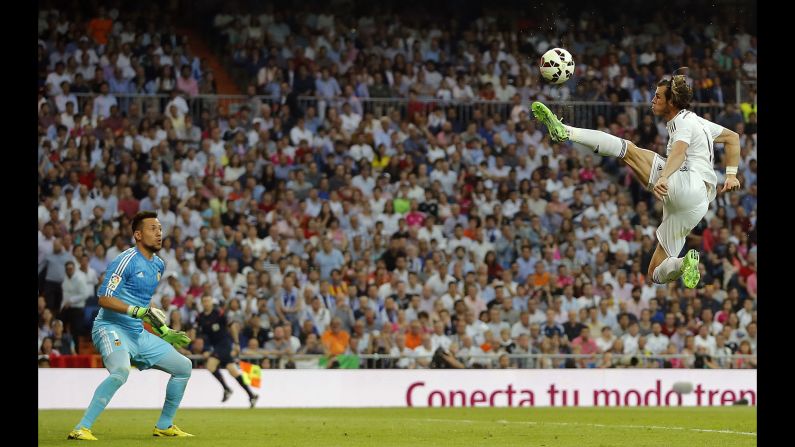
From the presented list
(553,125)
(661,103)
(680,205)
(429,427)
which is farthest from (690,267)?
(429,427)

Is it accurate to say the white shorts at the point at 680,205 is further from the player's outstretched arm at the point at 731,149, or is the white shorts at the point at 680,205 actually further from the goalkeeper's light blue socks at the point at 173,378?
the goalkeeper's light blue socks at the point at 173,378

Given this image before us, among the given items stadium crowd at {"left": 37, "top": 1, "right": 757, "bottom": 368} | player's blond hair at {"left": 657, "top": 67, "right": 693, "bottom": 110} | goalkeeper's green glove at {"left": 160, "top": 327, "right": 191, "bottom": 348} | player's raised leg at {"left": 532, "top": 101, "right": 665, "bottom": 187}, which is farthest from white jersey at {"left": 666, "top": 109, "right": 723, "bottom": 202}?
stadium crowd at {"left": 37, "top": 1, "right": 757, "bottom": 368}

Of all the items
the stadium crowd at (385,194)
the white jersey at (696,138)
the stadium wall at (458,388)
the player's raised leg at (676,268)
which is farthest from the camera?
the stadium crowd at (385,194)

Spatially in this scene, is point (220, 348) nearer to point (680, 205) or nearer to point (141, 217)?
point (141, 217)

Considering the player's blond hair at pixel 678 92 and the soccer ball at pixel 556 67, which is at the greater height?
the soccer ball at pixel 556 67

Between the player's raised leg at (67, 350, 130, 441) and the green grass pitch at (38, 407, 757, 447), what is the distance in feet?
0.59

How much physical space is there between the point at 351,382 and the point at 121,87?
7.80 metres

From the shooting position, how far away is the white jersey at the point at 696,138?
11.8 metres

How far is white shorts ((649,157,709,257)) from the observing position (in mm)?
12055

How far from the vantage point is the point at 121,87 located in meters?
23.4

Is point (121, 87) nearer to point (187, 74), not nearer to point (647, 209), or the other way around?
point (187, 74)

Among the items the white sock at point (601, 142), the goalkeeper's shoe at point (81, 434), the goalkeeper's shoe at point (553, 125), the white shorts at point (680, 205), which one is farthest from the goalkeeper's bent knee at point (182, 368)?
the white shorts at point (680, 205)

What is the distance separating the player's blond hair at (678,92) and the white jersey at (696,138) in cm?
10

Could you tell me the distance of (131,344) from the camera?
485 inches
